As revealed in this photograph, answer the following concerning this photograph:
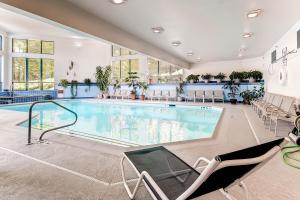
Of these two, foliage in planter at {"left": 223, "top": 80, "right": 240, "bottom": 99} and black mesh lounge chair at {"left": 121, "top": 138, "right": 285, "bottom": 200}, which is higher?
foliage in planter at {"left": 223, "top": 80, "right": 240, "bottom": 99}

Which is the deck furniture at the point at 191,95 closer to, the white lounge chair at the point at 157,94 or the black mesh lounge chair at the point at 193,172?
the white lounge chair at the point at 157,94

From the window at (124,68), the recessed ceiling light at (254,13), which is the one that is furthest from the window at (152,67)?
the recessed ceiling light at (254,13)

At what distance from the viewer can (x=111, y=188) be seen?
6.07ft

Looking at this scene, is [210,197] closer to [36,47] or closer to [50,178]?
[50,178]

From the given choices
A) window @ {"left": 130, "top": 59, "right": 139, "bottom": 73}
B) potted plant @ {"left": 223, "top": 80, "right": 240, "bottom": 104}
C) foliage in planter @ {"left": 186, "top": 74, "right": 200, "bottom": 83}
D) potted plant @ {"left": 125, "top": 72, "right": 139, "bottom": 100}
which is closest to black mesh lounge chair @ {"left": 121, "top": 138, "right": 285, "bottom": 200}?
potted plant @ {"left": 223, "top": 80, "right": 240, "bottom": 104}

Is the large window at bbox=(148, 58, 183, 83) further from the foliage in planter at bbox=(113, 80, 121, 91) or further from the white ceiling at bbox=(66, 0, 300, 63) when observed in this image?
the white ceiling at bbox=(66, 0, 300, 63)

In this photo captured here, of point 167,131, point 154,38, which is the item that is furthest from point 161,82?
point 167,131

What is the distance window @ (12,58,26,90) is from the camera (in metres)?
12.5

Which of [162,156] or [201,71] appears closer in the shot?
[162,156]

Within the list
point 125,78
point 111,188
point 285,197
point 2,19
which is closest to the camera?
point 285,197

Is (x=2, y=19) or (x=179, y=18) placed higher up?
(x=2, y=19)

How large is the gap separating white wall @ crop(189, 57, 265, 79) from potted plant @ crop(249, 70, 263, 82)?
56cm

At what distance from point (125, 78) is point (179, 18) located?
9.90 m

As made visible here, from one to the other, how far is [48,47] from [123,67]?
18.7 ft
